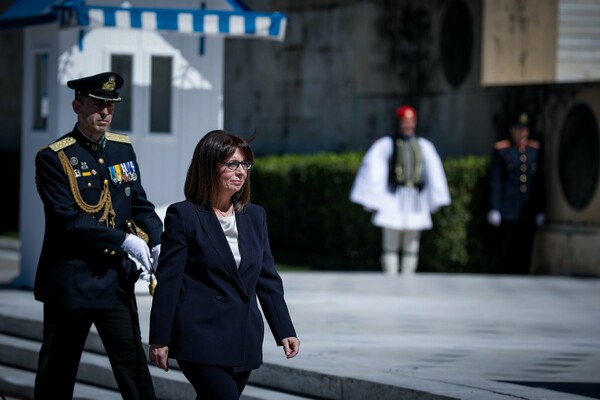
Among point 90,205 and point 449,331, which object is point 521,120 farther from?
point 90,205

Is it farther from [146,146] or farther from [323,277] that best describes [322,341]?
[323,277]

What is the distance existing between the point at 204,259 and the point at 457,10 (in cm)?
1243

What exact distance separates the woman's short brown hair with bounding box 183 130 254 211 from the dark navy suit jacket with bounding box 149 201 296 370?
53 mm

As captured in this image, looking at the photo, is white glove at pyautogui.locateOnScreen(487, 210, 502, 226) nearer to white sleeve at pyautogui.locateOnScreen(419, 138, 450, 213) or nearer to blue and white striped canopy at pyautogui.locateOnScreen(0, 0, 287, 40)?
white sleeve at pyautogui.locateOnScreen(419, 138, 450, 213)

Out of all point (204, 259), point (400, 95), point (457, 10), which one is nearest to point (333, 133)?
point (400, 95)

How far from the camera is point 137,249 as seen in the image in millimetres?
6785

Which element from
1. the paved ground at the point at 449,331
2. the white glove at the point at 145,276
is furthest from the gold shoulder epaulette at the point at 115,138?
the paved ground at the point at 449,331

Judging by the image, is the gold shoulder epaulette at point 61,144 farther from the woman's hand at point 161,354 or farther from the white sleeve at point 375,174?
the white sleeve at point 375,174

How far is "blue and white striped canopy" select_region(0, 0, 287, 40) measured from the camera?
462 inches

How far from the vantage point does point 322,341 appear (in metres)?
10.1

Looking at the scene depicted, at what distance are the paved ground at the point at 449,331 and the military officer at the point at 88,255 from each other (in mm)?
1669

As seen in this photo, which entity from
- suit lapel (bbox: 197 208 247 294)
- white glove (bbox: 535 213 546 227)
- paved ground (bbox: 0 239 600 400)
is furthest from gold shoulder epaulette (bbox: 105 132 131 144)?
white glove (bbox: 535 213 546 227)

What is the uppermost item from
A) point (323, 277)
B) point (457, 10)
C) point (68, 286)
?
point (457, 10)

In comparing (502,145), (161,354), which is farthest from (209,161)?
(502,145)
